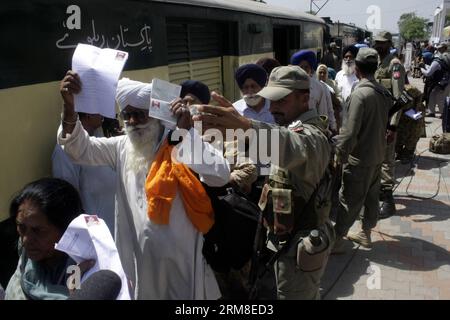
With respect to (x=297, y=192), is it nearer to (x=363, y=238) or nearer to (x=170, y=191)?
(x=170, y=191)

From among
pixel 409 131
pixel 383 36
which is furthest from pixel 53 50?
pixel 409 131

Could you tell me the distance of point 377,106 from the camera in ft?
11.2

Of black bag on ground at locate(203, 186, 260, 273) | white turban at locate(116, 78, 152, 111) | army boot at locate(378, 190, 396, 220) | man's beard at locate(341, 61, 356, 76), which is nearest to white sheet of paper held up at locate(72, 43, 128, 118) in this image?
white turban at locate(116, 78, 152, 111)

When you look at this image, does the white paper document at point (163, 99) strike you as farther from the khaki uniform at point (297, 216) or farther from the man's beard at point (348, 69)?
the man's beard at point (348, 69)

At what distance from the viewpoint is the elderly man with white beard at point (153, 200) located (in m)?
1.95

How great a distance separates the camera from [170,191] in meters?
1.94

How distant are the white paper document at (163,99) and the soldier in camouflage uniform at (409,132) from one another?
5.16 meters

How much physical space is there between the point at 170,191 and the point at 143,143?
11.9 inches

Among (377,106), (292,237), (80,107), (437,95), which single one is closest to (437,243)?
(377,106)

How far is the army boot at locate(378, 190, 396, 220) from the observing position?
456cm

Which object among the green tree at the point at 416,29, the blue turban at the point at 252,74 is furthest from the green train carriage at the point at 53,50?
the green tree at the point at 416,29

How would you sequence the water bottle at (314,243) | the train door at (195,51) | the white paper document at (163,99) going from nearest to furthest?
the white paper document at (163,99) → the water bottle at (314,243) → the train door at (195,51)

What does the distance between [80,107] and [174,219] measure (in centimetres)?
68

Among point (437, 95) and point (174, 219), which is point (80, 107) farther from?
point (437, 95)
